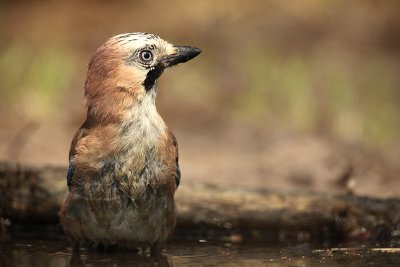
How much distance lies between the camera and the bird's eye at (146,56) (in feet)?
19.9

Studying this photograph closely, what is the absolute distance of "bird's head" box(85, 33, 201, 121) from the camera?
5.92m

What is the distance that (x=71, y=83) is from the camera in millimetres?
11211

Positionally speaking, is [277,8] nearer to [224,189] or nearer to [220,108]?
[220,108]

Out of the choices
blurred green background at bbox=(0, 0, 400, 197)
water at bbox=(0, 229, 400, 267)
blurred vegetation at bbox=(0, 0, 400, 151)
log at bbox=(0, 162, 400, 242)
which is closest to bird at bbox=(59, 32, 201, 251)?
water at bbox=(0, 229, 400, 267)

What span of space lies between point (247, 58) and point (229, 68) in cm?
28

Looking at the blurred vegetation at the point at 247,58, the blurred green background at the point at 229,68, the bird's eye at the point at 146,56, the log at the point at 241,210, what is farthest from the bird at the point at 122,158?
the blurred vegetation at the point at 247,58

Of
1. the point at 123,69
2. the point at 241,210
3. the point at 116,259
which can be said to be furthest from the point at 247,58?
the point at 116,259

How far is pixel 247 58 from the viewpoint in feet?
38.2

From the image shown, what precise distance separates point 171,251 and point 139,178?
26.4 inches

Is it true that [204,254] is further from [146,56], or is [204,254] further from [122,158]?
[146,56]

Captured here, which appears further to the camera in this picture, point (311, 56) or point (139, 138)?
point (311, 56)

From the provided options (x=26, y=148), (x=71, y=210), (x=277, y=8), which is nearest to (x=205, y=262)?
(x=71, y=210)

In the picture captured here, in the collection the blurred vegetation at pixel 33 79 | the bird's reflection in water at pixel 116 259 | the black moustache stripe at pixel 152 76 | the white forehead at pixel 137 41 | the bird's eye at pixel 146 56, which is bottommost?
the bird's reflection in water at pixel 116 259

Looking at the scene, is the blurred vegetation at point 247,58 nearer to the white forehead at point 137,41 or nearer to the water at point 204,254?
the water at point 204,254
